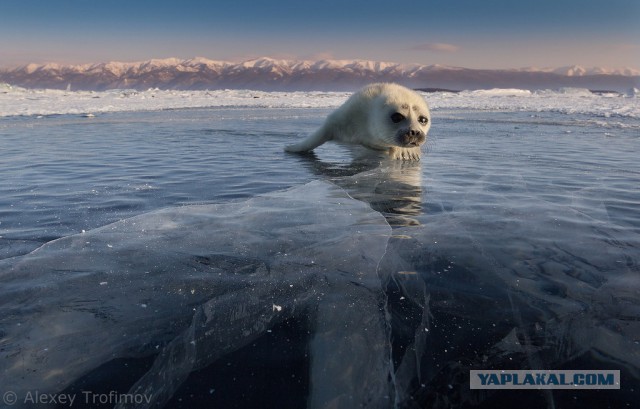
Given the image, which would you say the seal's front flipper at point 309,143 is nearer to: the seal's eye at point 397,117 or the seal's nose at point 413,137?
the seal's eye at point 397,117

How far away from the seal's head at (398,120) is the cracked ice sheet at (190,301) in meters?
3.06

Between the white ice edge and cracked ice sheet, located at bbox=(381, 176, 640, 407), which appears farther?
the white ice edge

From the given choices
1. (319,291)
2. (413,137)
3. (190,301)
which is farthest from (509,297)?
(413,137)

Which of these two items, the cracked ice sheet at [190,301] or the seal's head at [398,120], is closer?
the cracked ice sheet at [190,301]

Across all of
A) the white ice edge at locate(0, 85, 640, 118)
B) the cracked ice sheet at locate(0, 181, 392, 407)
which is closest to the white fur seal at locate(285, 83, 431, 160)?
the cracked ice sheet at locate(0, 181, 392, 407)

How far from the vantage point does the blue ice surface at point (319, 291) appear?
1196mm

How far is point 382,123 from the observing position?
18.5 feet

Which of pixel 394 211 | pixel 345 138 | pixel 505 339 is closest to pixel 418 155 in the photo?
pixel 345 138

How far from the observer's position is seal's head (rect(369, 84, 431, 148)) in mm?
5289

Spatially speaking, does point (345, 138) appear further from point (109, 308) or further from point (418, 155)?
point (109, 308)

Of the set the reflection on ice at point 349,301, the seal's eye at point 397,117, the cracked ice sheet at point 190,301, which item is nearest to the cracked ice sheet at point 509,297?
the reflection on ice at point 349,301

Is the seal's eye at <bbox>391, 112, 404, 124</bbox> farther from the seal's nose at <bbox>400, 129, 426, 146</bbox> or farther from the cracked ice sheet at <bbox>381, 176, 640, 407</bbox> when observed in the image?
the cracked ice sheet at <bbox>381, 176, 640, 407</bbox>

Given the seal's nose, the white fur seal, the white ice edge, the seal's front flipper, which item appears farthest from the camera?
the white ice edge

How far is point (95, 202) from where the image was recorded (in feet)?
10.3
